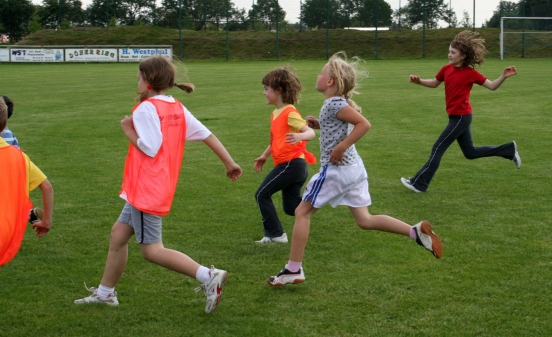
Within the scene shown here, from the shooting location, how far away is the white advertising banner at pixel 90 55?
42.6 meters

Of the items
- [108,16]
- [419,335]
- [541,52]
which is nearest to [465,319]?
[419,335]

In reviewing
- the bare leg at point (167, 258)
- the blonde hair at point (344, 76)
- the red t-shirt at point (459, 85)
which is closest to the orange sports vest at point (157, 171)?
the bare leg at point (167, 258)

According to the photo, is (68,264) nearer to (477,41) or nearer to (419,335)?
(419,335)

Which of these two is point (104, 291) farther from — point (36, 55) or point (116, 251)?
point (36, 55)

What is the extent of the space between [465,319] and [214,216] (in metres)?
3.24

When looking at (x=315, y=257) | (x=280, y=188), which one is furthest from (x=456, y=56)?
(x=315, y=257)

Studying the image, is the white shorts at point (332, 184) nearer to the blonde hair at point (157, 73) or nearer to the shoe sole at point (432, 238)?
the shoe sole at point (432, 238)

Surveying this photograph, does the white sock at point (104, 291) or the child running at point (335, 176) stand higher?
the child running at point (335, 176)

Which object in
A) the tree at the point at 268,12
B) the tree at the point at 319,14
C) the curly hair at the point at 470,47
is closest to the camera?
the curly hair at the point at 470,47

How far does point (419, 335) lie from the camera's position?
3.92 metres

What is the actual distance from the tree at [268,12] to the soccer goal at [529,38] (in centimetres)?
1561

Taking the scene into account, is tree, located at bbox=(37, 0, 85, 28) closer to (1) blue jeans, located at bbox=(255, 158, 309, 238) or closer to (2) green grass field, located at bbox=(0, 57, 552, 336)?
(2) green grass field, located at bbox=(0, 57, 552, 336)

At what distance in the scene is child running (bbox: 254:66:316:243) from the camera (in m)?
5.50

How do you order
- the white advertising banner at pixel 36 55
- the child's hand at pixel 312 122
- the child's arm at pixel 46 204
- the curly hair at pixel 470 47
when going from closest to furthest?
the child's arm at pixel 46 204, the child's hand at pixel 312 122, the curly hair at pixel 470 47, the white advertising banner at pixel 36 55
